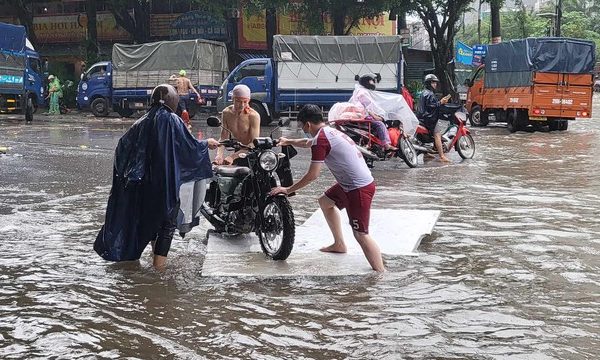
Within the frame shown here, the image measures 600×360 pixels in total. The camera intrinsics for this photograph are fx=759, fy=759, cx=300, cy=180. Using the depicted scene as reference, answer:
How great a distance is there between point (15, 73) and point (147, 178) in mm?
21855

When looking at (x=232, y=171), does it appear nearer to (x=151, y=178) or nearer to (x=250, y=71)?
(x=151, y=178)

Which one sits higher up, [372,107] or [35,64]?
[35,64]

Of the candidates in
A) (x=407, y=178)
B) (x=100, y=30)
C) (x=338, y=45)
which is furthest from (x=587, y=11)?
(x=407, y=178)

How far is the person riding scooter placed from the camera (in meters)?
12.9

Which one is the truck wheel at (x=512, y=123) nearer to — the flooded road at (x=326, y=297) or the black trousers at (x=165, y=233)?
the flooded road at (x=326, y=297)

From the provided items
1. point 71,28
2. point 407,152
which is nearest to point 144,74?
point 71,28

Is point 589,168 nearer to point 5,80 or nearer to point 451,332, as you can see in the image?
point 451,332

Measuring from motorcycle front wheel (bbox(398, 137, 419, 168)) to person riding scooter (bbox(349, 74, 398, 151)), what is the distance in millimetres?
207

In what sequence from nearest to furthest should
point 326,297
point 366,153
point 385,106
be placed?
1. point 326,297
2. point 366,153
3. point 385,106

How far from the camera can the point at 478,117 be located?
2561 cm

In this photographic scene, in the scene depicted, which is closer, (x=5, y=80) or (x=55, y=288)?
(x=55, y=288)

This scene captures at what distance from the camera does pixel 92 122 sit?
26.1 meters

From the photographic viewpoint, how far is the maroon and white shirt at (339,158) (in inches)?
229

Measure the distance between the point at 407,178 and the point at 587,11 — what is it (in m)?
75.4
